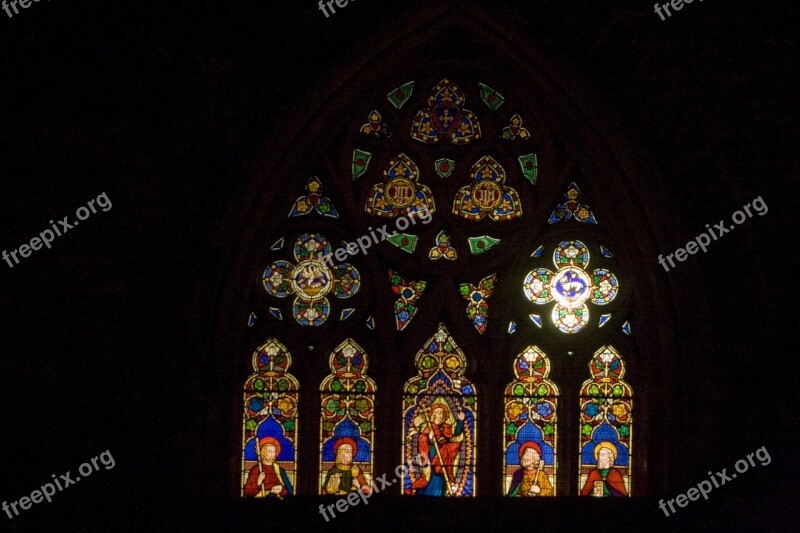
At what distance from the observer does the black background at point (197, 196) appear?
5.96 meters

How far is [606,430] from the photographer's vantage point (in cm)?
640

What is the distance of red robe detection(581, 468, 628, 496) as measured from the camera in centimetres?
638

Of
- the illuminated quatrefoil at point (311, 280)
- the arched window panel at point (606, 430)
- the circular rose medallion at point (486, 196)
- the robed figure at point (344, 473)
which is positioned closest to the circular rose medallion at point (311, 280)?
the illuminated quatrefoil at point (311, 280)

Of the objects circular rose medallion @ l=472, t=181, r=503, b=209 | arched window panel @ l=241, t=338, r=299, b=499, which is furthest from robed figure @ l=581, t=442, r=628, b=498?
arched window panel @ l=241, t=338, r=299, b=499

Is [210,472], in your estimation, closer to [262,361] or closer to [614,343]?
[262,361]

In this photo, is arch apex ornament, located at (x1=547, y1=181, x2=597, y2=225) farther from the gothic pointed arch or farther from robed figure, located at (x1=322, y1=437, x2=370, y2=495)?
robed figure, located at (x1=322, y1=437, x2=370, y2=495)

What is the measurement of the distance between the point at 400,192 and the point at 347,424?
1133mm


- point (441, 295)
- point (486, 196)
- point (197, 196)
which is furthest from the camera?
point (486, 196)

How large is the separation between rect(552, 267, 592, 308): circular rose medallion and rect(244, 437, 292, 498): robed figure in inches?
60.0

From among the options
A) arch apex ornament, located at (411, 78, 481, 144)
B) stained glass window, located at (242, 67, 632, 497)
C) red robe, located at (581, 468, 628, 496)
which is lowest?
red robe, located at (581, 468, 628, 496)

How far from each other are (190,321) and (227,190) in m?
0.62

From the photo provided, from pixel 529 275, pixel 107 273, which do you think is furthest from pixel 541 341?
pixel 107 273

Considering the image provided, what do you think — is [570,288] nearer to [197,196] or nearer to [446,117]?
[446,117]

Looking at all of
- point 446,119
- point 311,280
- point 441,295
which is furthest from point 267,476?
point 446,119
